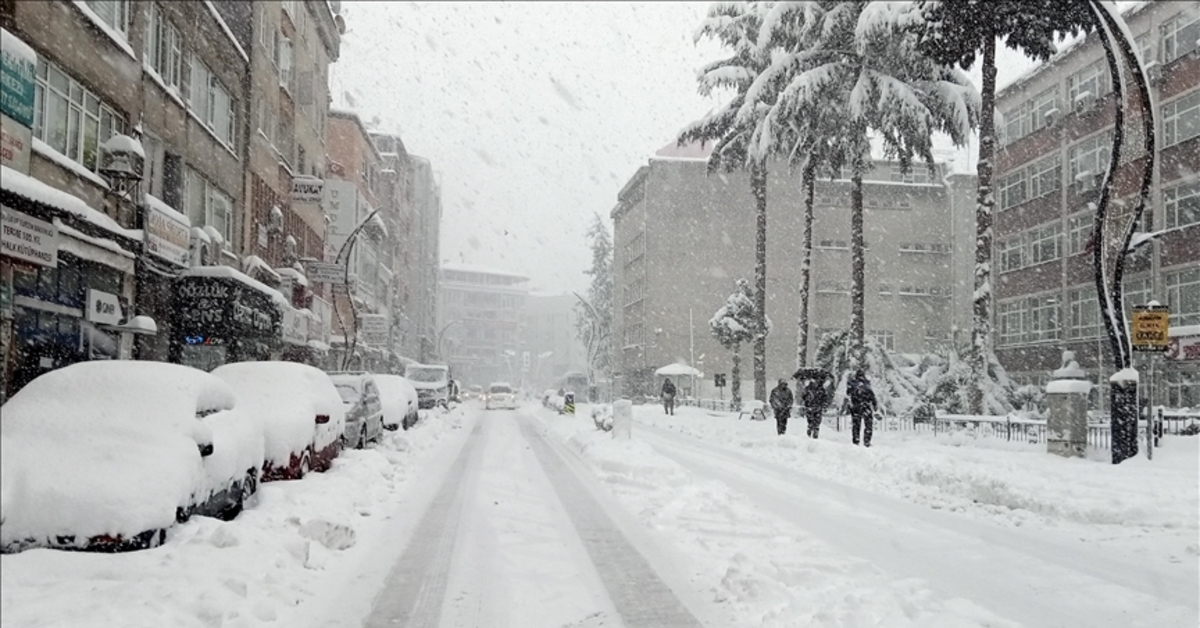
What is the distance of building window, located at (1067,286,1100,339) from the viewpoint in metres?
38.4

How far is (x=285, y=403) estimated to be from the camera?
38.4 ft

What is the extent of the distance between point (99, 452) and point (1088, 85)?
43.3 metres

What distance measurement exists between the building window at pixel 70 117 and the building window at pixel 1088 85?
37.1 meters

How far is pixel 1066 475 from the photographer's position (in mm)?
13062

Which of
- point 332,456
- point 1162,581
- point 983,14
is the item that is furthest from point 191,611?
point 983,14

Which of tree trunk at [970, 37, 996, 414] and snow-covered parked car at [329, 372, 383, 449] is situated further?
tree trunk at [970, 37, 996, 414]

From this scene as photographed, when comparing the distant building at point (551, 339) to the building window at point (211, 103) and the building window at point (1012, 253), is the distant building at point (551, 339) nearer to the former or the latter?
the building window at point (1012, 253)

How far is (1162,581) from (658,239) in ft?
201

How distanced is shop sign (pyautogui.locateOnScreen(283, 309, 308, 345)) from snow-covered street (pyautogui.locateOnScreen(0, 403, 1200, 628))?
17.4 m

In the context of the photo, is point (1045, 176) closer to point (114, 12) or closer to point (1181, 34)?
point (1181, 34)

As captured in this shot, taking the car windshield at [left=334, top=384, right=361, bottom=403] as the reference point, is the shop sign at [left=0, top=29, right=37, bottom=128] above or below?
above

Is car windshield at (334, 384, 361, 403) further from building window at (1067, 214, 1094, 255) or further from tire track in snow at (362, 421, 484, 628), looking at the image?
building window at (1067, 214, 1094, 255)

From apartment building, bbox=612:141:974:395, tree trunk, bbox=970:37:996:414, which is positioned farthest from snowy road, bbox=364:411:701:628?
apartment building, bbox=612:141:974:395

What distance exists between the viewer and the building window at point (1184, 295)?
32344 millimetres
